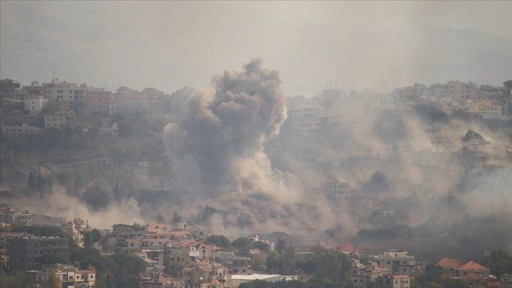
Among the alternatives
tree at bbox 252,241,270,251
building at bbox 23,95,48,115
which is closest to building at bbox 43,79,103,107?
building at bbox 23,95,48,115

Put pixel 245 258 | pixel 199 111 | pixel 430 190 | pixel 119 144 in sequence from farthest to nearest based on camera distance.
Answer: pixel 119 144 → pixel 199 111 → pixel 430 190 → pixel 245 258

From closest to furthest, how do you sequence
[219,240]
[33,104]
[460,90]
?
[219,240] → [460,90] → [33,104]

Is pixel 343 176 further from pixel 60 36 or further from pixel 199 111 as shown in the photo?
pixel 60 36

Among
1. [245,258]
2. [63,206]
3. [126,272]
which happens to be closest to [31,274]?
[126,272]

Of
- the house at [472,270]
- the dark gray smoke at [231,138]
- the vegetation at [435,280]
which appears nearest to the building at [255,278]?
the vegetation at [435,280]

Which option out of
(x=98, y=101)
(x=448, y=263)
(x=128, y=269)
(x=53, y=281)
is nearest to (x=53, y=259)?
(x=128, y=269)

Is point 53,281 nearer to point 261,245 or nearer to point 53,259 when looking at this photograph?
point 53,259
